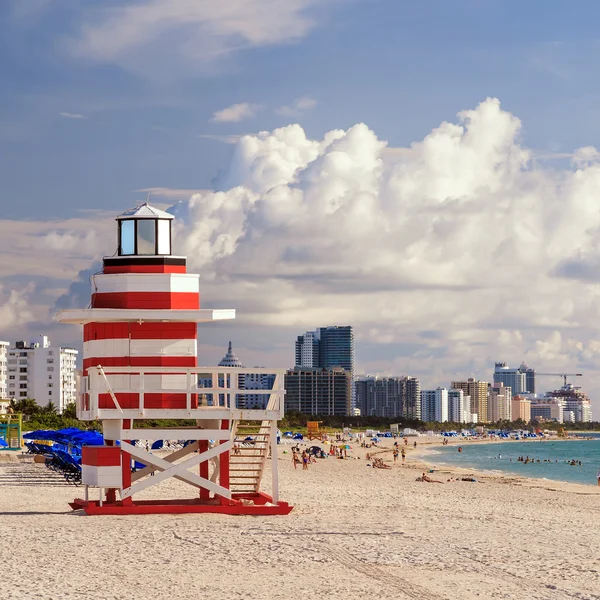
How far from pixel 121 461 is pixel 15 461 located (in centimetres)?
3067

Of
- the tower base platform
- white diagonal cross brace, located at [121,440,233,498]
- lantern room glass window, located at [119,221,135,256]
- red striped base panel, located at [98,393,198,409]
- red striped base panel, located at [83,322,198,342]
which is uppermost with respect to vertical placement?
lantern room glass window, located at [119,221,135,256]

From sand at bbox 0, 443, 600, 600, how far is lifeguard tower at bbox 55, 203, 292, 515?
1.01 metres

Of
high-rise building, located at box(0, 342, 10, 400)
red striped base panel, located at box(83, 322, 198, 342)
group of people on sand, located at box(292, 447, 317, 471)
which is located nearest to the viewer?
red striped base panel, located at box(83, 322, 198, 342)

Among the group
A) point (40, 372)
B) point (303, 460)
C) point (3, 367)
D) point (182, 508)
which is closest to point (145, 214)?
point (182, 508)

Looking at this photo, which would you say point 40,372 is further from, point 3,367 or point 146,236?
point 146,236

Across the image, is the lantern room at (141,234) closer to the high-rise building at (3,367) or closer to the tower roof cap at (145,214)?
the tower roof cap at (145,214)

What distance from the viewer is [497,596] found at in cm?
1274

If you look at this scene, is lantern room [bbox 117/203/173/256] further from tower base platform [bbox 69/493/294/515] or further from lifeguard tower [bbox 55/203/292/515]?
tower base platform [bbox 69/493/294/515]

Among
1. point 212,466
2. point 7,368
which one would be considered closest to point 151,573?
point 212,466

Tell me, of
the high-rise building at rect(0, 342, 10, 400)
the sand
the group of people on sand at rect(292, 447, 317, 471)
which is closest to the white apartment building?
the high-rise building at rect(0, 342, 10, 400)

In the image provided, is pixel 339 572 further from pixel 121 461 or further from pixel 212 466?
pixel 212 466

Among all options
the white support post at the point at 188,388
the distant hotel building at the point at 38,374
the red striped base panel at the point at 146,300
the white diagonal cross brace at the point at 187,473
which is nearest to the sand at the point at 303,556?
the white diagonal cross brace at the point at 187,473

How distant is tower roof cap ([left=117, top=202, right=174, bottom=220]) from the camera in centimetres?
2130

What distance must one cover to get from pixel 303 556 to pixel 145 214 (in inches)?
346
